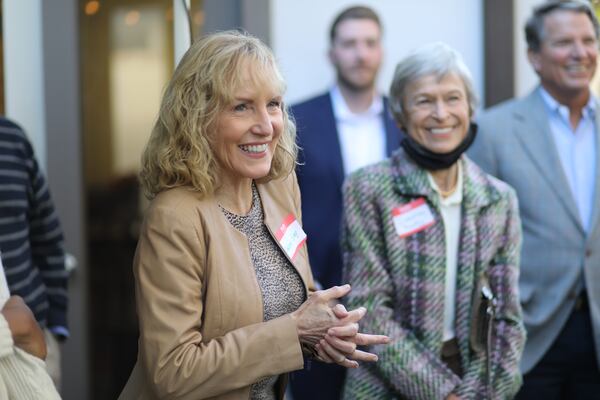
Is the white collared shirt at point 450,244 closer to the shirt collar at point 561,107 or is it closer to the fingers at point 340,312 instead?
the fingers at point 340,312

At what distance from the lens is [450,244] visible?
284 centimetres

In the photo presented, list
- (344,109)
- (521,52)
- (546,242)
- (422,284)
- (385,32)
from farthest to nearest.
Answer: (521,52)
(385,32)
(344,109)
(546,242)
(422,284)

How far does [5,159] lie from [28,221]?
28 cm

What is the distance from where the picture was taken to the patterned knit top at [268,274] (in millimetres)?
2158

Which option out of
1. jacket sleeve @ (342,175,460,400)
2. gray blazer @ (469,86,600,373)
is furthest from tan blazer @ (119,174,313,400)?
gray blazer @ (469,86,600,373)

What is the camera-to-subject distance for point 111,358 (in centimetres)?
480

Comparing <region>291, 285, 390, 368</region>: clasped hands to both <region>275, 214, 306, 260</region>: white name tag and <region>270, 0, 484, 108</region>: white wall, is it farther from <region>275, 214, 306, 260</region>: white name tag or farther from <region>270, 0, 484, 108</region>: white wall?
<region>270, 0, 484, 108</region>: white wall

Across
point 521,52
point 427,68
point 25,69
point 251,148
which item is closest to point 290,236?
point 251,148

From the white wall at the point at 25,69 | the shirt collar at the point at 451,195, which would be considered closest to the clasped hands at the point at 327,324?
the shirt collar at the point at 451,195

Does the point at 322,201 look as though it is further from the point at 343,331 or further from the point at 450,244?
the point at 343,331

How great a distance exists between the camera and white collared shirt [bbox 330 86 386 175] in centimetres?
396

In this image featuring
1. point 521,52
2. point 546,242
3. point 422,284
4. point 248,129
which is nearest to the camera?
point 248,129

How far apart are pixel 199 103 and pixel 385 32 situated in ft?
8.34

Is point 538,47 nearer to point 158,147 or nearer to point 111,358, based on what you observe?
point 158,147
